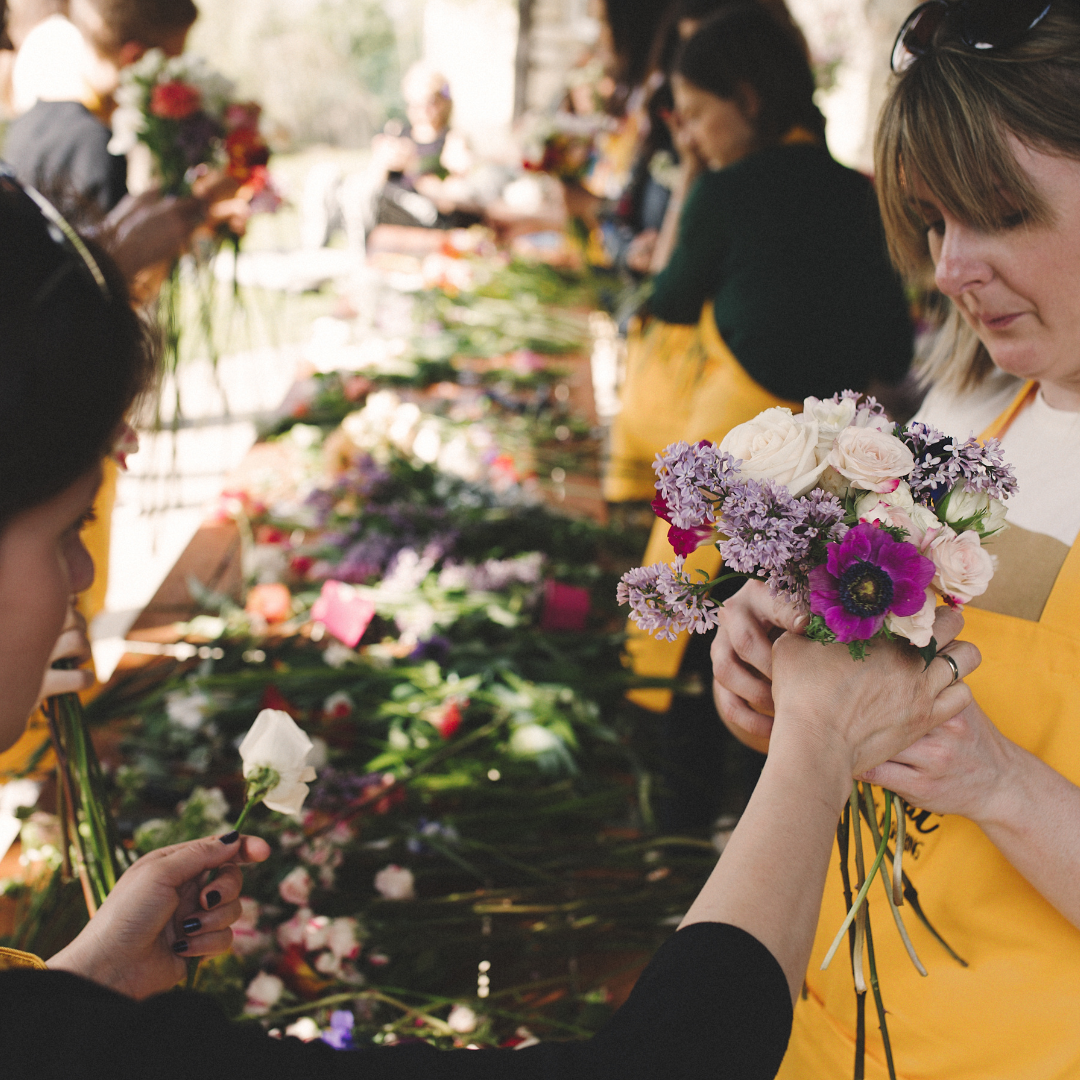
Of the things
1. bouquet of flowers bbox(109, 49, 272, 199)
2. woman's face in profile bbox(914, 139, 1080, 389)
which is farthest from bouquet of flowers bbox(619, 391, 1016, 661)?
bouquet of flowers bbox(109, 49, 272, 199)

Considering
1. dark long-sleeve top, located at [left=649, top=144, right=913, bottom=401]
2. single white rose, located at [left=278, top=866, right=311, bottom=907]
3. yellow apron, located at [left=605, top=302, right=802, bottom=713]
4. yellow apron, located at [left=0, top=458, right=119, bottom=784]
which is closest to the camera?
single white rose, located at [left=278, top=866, right=311, bottom=907]

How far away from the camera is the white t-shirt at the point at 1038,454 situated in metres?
1.08

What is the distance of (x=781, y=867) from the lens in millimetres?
687

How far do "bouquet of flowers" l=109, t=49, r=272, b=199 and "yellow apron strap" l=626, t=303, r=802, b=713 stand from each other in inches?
56.6

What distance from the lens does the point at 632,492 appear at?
318cm

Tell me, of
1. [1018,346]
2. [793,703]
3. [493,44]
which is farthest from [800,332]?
[493,44]

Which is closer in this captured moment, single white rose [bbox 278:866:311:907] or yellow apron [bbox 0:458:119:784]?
single white rose [bbox 278:866:311:907]

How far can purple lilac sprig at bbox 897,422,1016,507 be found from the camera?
0.84 m

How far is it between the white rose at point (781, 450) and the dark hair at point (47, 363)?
22.5 inches

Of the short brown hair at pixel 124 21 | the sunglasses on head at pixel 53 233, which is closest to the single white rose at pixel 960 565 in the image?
the sunglasses on head at pixel 53 233

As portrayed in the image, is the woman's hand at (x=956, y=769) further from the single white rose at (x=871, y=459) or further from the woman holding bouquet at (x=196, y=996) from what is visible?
the single white rose at (x=871, y=459)

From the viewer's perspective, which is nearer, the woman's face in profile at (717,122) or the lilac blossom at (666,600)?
the lilac blossom at (666,600)

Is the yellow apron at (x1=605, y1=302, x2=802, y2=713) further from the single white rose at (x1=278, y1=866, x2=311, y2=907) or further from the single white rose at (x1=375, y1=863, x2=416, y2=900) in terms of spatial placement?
the single white rose at (x1=278, y1=866, x2=311, y2=907)

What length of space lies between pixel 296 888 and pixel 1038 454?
1281 mm
